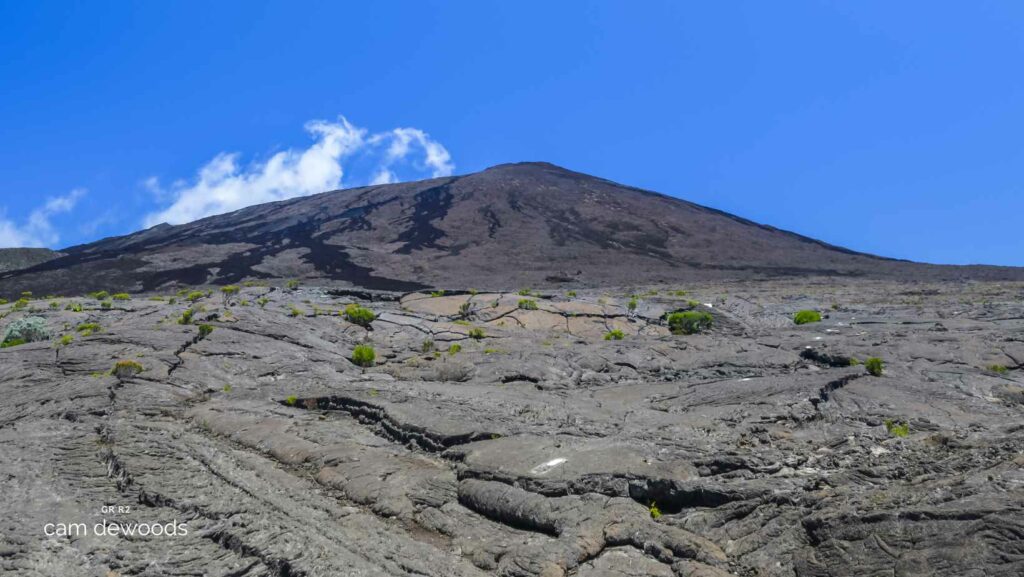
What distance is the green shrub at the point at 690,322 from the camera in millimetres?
27531

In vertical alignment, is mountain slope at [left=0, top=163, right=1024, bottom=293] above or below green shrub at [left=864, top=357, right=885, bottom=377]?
above

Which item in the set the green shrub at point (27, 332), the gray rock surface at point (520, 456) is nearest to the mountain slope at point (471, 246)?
the green shrub at point (27, 332)

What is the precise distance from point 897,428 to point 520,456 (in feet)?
20.8

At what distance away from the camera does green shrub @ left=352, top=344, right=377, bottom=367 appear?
65.4ft

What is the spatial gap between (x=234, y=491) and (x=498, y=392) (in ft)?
22.5

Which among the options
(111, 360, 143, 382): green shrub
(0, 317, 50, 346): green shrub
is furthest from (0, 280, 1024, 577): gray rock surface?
(0, 317, 50, 346): green shrub

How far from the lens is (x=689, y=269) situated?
64438mm

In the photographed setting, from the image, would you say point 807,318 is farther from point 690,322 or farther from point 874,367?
point 874,367

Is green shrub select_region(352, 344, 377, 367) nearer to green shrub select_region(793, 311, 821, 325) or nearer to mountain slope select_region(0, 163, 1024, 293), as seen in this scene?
green shrub select_region(793, 311, 821, 325)

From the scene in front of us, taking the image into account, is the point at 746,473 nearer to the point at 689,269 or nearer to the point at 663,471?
the point at 663,471

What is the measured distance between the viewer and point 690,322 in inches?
1091

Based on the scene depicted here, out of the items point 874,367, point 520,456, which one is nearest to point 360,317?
point 520,456

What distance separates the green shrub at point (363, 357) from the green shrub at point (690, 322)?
44.6 feet

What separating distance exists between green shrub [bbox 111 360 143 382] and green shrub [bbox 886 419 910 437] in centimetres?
1647
